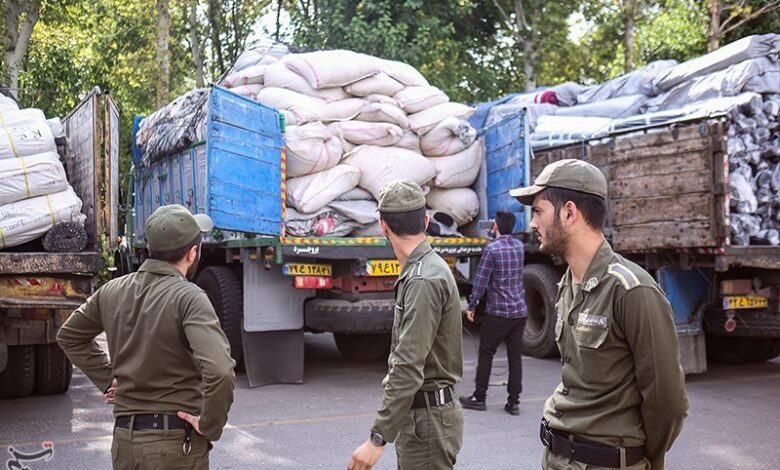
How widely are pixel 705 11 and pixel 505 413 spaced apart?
470 inches

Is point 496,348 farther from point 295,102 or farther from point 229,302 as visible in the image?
point 295,102

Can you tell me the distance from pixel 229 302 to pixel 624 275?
5700 mm

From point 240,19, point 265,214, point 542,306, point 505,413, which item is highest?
point 240,19

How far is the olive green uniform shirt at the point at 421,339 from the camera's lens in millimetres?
2557

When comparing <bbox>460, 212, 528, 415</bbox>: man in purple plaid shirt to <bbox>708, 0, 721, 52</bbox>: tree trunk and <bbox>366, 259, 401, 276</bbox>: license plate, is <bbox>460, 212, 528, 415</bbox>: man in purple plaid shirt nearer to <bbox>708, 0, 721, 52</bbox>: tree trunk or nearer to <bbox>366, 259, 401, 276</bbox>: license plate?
<bbox>366, 259, 401, 276</bbox>: license plate

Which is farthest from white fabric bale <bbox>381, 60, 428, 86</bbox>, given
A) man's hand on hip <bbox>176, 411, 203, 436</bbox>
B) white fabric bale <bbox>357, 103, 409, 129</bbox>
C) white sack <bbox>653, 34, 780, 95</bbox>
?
man's hand on hip <bbox>176, 411, 203, 436</bbox>

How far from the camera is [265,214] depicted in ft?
21.8

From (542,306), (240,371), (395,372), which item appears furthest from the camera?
(542,306)

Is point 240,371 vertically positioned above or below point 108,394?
below

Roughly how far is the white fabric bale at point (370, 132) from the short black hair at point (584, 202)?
205 inches

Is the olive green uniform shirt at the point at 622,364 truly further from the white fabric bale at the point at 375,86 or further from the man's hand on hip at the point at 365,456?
the white fabric bale at the point at 375,86

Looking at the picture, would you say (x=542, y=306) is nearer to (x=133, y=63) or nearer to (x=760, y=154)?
(x=760, y=154)

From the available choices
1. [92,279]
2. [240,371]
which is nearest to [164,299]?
[92,279]

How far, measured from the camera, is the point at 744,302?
272 inches
